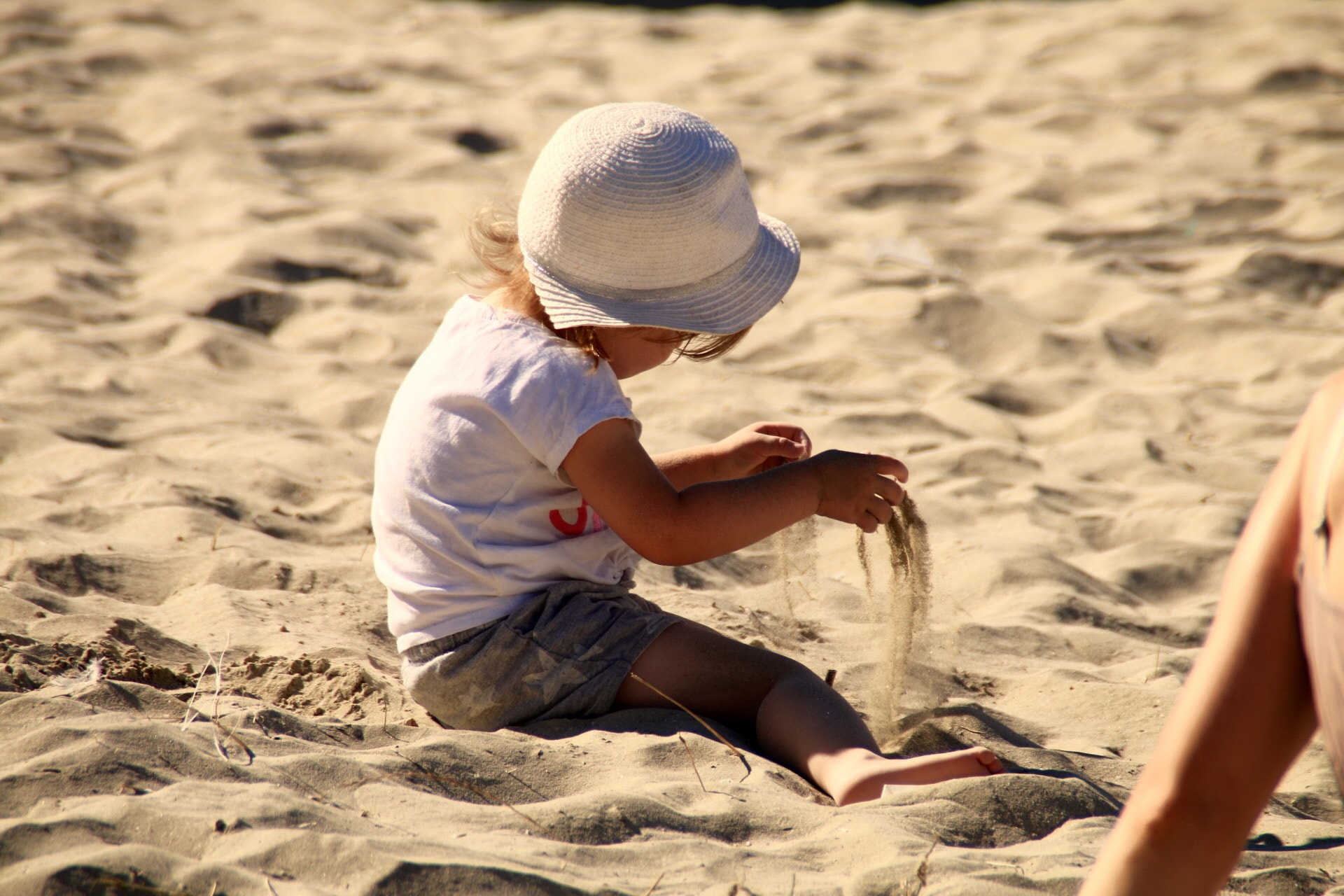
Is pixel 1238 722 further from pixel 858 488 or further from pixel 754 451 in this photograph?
pixel 754 451

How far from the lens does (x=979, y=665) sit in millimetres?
2766

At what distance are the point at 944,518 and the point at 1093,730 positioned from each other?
987 millimetres

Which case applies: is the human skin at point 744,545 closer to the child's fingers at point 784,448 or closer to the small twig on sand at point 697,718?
the small twig on sand at point 697,718

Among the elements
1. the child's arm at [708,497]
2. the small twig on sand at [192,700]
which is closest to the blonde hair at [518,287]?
the child's arm at [708,497]

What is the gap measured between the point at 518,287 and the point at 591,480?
487mm

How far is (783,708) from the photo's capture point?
7.27 feet

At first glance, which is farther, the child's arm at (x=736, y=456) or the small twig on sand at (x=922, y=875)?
the child's arm at (x=736, y=456)

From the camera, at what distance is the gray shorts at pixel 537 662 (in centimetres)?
229

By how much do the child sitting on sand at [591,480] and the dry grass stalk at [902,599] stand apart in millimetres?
238

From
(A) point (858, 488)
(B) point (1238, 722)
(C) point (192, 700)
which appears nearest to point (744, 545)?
(A) point (858, 488)

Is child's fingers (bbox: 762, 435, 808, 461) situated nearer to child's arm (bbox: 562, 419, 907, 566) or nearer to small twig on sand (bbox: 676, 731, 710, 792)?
child's arm (bbox: 562, 419, 907, 566)

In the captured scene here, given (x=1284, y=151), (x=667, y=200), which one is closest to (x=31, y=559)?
(x=667, y=200)

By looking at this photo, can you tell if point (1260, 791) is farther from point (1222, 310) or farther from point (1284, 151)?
point (1284, 151)

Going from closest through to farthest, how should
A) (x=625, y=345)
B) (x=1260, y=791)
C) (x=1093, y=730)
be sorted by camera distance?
(x=1260, y=791) → (x=625, y=345) → (x=1093, y=730)
